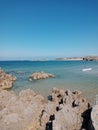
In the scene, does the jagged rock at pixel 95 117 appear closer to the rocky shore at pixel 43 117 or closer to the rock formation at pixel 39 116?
the rocky shore at pixel 43 117

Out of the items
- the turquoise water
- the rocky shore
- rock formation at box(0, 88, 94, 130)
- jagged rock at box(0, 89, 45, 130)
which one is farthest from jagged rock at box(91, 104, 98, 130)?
the turquoise water

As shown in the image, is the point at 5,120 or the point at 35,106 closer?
the point at 5,120

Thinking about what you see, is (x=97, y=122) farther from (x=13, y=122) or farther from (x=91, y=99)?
(x=91, y=99)

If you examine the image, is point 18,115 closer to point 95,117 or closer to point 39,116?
point 39,116

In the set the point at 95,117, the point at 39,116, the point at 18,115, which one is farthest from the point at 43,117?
the point at 95,117

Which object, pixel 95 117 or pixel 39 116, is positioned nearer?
pixel 95 117

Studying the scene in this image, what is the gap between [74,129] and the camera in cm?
999

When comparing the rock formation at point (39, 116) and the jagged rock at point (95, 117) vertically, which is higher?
the jagged rock at point (95, 117)

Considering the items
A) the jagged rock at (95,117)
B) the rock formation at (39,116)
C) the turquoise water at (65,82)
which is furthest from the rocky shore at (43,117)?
the turquoise water at (65,82)

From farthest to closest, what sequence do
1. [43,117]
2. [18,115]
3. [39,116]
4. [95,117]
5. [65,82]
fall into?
[65,82]
[39,116]
[43,117]
[18,115]
[95,117]

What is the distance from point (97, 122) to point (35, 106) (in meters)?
5.28

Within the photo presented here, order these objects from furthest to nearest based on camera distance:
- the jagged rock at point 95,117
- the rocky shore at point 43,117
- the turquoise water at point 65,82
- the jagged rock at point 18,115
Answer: the turquoise water at point 65,82, the jagged rock at point 18,115, the rocky shore at point 43,117, the jagged rock at point 95,117

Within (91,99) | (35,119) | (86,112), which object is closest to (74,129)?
(86,112)

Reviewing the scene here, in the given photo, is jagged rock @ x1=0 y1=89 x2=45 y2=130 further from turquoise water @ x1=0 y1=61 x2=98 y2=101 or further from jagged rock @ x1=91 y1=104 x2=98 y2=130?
turquoise water @ x1=0 y1=61 x2=98 y2=101
